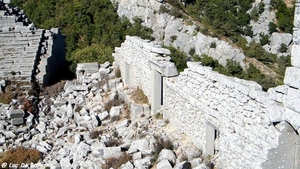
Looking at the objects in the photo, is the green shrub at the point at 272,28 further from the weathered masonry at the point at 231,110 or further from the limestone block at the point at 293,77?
the limestone block at the point at 293,77

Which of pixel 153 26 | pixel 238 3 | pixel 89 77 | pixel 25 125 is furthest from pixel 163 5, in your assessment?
pixel 25 125

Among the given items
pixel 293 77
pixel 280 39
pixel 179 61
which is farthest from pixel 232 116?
pixel 280 39

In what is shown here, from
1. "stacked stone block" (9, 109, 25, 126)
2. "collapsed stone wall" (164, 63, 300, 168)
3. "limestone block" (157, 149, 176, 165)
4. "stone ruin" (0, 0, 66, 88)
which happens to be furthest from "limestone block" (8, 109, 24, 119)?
"limestone block" (157, 149, 176, 165)

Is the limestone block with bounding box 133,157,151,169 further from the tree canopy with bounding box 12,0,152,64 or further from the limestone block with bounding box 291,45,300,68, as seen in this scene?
the tree canopy with bounding box 12,0,152,64

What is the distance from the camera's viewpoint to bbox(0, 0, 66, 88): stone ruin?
16.3 metres

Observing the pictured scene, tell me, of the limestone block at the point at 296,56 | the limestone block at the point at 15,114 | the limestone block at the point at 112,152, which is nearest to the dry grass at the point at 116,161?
the limestone block at the point at 112,152

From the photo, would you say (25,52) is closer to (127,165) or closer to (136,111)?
(136,111)

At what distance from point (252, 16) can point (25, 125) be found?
157 feet

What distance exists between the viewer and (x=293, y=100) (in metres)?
5.78

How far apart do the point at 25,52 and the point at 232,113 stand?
39.7ft

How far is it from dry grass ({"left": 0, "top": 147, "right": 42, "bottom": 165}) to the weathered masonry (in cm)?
395

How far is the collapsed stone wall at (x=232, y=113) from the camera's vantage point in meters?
6.01

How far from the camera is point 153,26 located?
168ft

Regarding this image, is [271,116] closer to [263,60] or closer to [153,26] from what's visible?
[263,60]
